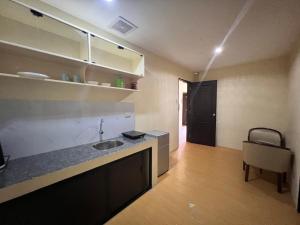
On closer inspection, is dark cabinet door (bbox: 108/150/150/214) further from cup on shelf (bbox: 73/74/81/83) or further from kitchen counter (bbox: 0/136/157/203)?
cup on shelf (bbox: 73/74/81/83)

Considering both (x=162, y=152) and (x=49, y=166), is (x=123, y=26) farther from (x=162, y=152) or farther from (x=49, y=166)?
(x=162, y=152)

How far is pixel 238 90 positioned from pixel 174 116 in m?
1.97

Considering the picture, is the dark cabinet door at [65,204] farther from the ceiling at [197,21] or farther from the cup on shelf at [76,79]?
the ceiling at [197,21]

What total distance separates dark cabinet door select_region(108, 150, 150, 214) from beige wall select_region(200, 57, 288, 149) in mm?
3111

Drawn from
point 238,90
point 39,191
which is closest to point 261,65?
point 238,90

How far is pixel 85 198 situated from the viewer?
A: 4.53 ft

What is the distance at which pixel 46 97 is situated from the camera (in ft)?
5.15

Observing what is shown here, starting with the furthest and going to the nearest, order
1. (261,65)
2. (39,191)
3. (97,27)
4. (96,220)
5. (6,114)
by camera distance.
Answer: (261,65)
(97,27)
(96,220)
(6,114)
(39,191)

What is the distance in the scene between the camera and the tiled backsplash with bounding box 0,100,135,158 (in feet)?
4.43

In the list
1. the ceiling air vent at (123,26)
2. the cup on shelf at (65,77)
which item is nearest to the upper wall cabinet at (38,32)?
the cup on shelf at (65,77)

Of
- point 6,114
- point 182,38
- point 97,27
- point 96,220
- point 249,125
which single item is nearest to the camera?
point 6,114

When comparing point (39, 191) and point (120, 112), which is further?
point (120, 112)

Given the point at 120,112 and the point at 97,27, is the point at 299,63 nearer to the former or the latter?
the point at 120,112

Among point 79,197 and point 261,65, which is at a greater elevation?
point 261,65
